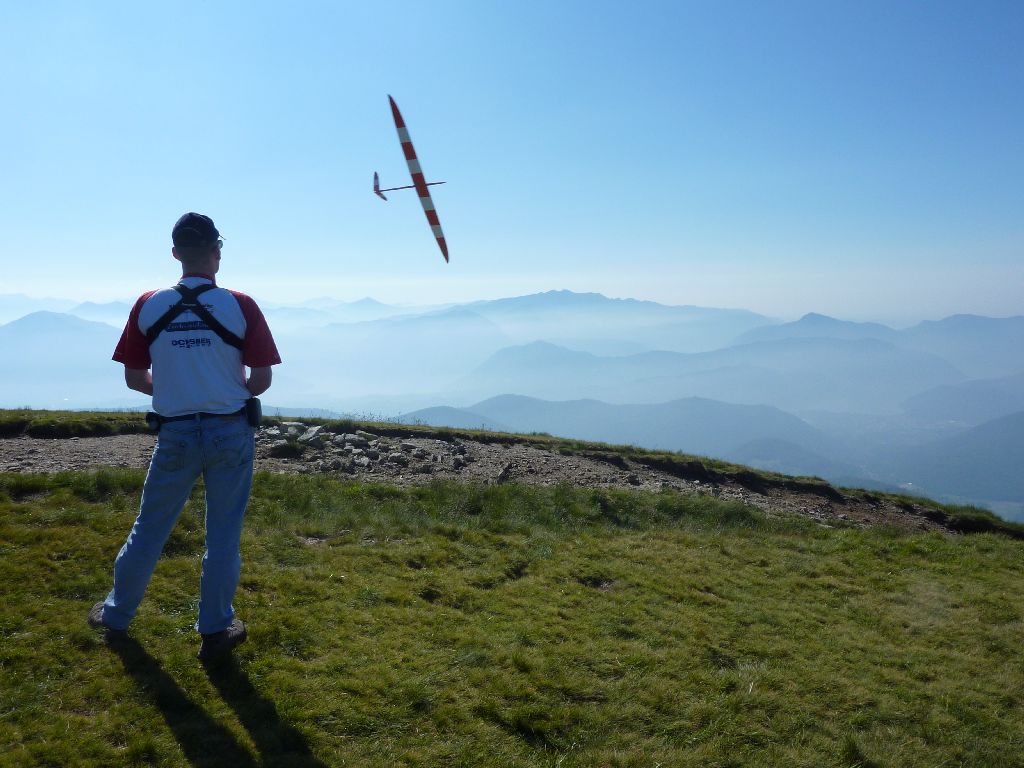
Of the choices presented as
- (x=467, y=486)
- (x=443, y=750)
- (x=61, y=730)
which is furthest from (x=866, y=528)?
(x=61, y=730)

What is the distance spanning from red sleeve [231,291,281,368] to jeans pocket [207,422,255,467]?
1.98 feet

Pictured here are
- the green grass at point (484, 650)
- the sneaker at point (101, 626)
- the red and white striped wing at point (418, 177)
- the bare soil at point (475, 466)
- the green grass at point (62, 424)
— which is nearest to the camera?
the green grass at point (484, 650)

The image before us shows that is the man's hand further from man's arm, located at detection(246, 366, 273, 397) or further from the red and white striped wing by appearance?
the red and white striped wing

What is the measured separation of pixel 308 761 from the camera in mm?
4199

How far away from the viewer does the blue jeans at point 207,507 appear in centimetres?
490

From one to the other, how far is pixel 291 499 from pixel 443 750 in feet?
23.5

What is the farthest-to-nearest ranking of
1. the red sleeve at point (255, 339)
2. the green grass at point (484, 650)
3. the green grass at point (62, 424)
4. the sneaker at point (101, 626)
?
the green grass at point (62, 424) < the sneaker at point (101, 626) < the red sleeve at point (255, 339) < the green grass at point (484, 650)

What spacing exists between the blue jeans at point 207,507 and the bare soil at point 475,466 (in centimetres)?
769

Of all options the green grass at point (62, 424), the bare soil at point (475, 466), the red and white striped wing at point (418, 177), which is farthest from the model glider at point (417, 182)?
the green grass at point (62, 424)

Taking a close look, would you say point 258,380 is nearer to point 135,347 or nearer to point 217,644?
point 135,347

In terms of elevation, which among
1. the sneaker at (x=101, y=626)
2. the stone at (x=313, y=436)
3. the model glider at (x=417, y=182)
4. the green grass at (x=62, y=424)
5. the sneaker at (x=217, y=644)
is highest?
the model glider at (x=417, y=182)

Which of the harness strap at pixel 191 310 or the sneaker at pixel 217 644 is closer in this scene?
the harness strap at pixel 191 310

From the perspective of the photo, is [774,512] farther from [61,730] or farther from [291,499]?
[61,730]

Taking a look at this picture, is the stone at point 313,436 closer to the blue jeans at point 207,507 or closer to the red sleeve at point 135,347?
the blue jeans at point 207,507
